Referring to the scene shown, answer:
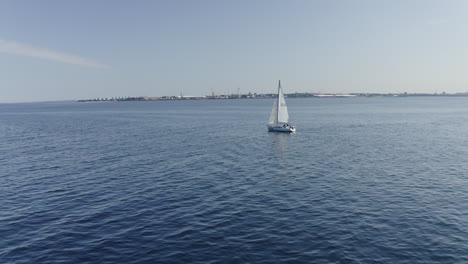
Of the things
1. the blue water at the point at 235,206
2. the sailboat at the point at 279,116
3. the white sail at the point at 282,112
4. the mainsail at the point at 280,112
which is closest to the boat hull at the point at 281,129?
the sailboat at the point at 279,116

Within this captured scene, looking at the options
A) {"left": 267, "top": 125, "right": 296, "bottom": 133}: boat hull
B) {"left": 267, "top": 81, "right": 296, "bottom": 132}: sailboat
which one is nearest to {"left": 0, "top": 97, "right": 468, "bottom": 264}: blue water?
{"left": 267, "top": 125, "right": 296, "bottom": 133}: boat hull

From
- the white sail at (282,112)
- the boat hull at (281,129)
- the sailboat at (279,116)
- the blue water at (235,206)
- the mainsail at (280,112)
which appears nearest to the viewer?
the blue water at (235,206)

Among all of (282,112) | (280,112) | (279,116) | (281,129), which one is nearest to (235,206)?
(281,129)

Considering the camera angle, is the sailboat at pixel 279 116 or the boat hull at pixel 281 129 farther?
the sailboat at pixel 279 116

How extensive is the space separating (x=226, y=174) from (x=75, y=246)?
1109 inches

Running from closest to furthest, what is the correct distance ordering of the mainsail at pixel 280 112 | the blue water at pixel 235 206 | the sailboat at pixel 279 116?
the blue water at pixel 235 206
the sailboat at pixel 279 116
the mainsail at pixel 280 112

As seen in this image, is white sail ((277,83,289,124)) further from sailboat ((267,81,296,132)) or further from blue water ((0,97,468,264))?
blue water ((0,97,468,264))

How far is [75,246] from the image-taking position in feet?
91.6

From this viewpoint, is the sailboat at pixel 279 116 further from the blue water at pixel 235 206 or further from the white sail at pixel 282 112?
the blue water at pixel 235 206

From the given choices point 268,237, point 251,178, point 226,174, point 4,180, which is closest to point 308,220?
point 268,237

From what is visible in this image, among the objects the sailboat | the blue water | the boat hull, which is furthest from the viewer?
the sailboat

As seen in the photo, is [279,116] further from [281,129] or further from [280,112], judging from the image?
[281,129]

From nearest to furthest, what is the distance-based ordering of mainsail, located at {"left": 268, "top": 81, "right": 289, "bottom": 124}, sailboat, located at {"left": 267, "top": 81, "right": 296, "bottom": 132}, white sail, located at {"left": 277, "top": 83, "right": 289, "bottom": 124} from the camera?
A: sailboat, located at {"left": 267, "top": 81, "right": 296, "bottom": 132}
mainsail, located at {"left": 268, "top": 81, "right": 289, "bottom": 124}
white sail, located at {"left": 277, "top": 83, "right": 289, "bottom": 124}

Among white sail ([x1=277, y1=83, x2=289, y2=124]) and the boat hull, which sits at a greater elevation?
white sail ([x1=277, y1=83, x2=289, y2=124])
